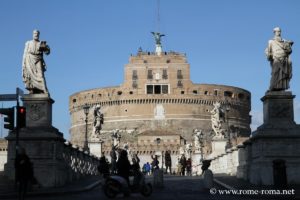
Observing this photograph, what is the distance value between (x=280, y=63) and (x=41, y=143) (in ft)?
24.4

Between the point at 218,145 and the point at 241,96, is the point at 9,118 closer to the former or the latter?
the point at 218,145

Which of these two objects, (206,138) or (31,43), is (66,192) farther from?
Result: (206,138)

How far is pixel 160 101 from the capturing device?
11025cm

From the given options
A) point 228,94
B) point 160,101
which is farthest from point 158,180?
point 228,94

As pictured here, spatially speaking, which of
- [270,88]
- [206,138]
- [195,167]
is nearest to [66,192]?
[270,88]

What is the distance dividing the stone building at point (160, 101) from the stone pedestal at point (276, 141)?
88069 millimetres

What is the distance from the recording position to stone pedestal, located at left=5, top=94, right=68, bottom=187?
17797mm

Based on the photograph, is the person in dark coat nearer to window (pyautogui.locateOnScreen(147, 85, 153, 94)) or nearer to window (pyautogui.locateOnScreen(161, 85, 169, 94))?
window (pyautogui.locateOnScreen(147, 85, 153, 94))

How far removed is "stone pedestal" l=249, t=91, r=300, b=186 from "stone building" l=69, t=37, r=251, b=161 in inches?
3467

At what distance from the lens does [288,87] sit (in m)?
18.7

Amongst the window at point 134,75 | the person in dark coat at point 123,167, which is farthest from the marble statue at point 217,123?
the window at point 134,75

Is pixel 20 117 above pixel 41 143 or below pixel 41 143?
above

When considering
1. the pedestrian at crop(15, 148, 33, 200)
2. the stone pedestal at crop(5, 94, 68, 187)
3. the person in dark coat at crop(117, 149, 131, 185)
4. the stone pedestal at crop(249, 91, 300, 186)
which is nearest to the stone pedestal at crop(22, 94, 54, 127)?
the stone pedestal at crop(5, 94, 68, 187)

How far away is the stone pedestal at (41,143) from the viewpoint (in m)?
17.8
